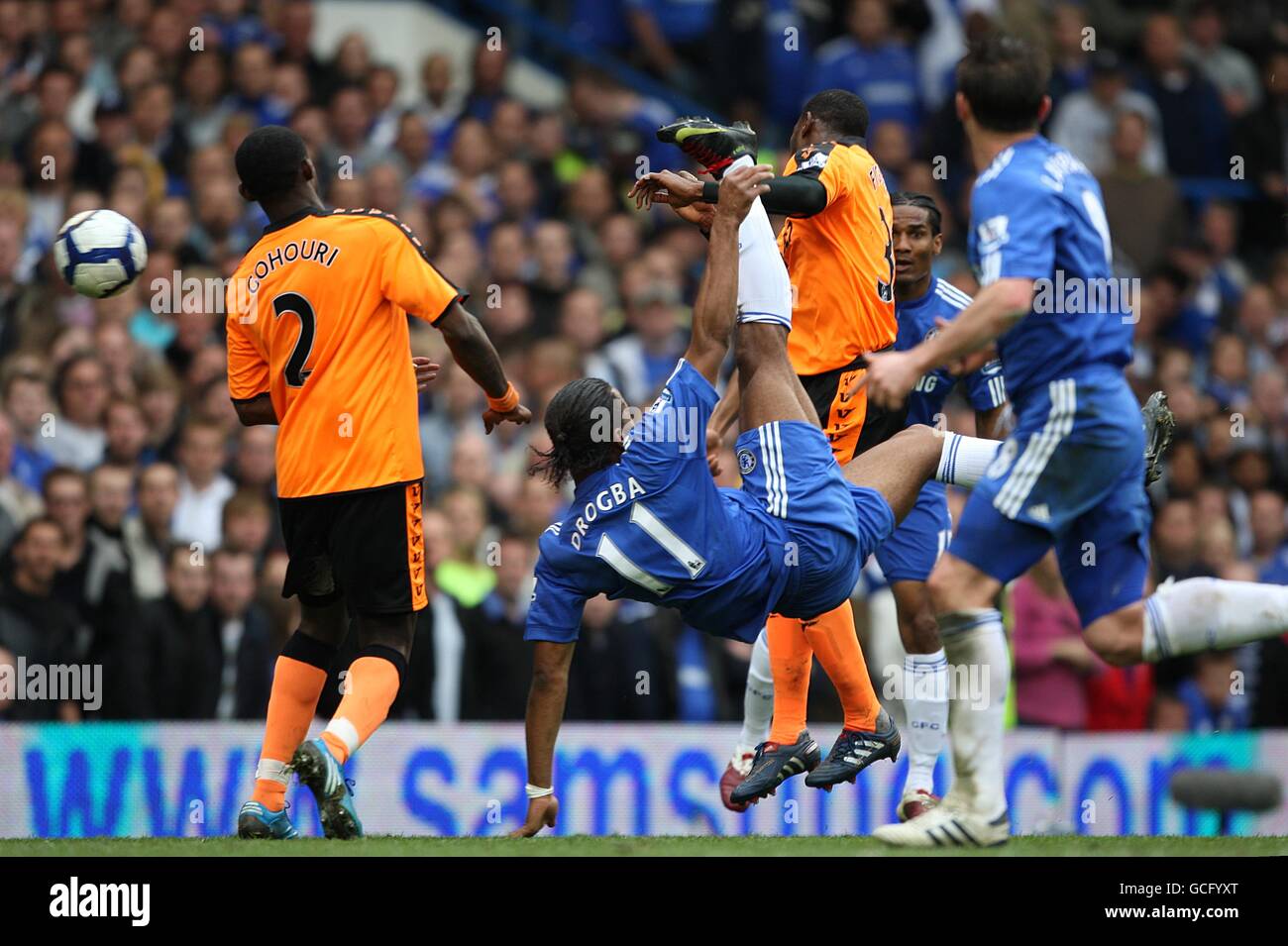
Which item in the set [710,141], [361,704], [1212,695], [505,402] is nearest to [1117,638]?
[710,141]

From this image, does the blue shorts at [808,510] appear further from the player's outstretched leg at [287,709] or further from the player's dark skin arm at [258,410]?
the player's outstretched leg at [287,709]

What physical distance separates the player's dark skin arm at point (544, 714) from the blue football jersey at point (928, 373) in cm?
219

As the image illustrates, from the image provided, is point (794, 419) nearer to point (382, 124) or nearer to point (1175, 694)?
point (1175, 694)

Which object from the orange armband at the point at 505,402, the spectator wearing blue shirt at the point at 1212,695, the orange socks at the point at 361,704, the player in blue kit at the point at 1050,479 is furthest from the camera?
the spectator wearing blue shirt at the point at 1212,695

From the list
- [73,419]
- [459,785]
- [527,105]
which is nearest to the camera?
[459,785]

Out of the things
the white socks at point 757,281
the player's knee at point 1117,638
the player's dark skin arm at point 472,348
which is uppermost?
the white socks at point 757,281

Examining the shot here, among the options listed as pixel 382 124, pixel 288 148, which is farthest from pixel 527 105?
pixel 288 148

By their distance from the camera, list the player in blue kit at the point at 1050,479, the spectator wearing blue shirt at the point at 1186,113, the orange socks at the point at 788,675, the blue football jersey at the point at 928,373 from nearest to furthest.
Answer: the player in blue kit at the point at 1050,479
the orange socks at the point at 788,675
the blue football jersey at the point at 928,373
the spectator wearing blue shirt at the point at 1186,113

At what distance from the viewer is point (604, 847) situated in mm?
7297

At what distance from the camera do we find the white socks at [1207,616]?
671 centimetres

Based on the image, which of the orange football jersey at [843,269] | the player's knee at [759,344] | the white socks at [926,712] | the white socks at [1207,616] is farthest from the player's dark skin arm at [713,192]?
the white socks at [1207,616]

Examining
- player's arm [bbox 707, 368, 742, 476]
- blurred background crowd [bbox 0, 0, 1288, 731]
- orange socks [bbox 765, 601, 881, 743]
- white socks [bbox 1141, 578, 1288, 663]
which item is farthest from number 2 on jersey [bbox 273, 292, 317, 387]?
blurred background crowd [bbox 0, 0, 1288, 731]

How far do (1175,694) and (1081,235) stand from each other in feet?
22.5

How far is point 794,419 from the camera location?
7.70m
